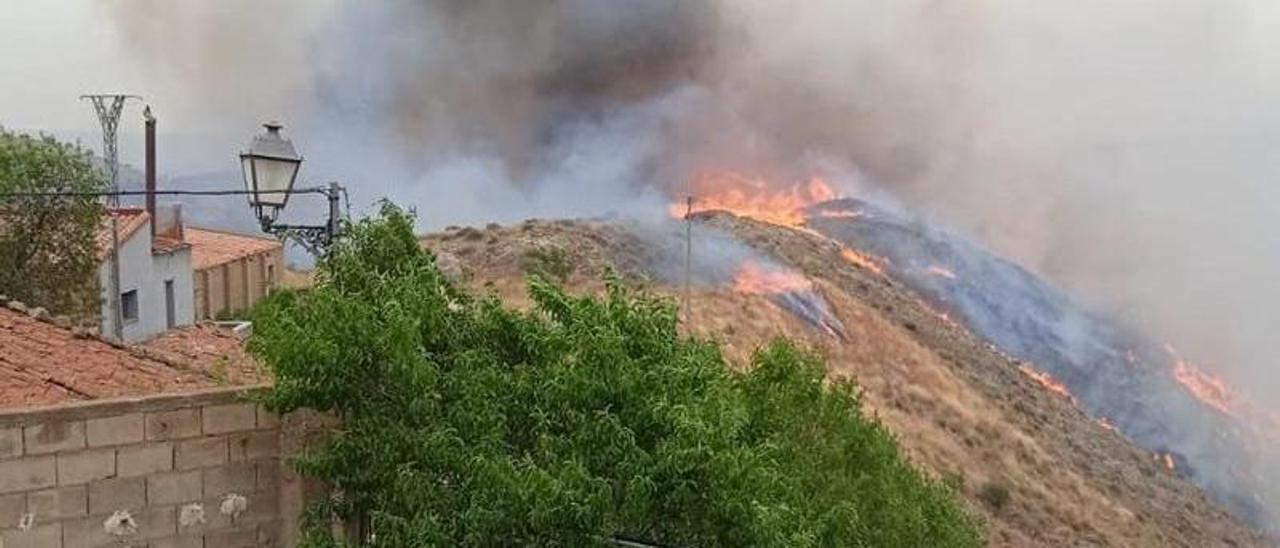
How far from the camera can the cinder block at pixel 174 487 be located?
6.69 metres

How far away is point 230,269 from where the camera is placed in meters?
31.1

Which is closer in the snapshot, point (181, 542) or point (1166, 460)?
point (181, 542)

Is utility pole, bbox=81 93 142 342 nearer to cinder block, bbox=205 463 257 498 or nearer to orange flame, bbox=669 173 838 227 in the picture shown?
cinder block, bbox=205 463 257 498

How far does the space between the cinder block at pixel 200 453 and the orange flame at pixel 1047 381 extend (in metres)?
43.0

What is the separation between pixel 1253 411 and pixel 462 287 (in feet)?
215

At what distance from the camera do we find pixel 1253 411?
210 feet

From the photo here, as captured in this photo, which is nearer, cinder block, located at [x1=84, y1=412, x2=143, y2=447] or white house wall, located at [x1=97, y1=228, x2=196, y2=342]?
cinder block, located at [x1=84, y1=412, x2=143, y2=447]

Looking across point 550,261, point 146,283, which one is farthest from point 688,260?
point 146,283

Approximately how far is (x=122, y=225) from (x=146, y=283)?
114 centimetres

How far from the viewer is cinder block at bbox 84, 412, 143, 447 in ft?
21.3

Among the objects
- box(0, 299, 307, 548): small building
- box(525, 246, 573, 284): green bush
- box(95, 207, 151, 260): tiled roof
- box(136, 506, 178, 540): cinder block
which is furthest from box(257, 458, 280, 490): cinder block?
box(525, 246, 573, 284): green bush

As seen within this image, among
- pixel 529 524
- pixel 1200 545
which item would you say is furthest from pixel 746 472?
pixel 1200 545

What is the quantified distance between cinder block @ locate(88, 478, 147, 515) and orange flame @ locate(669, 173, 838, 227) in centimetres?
4931

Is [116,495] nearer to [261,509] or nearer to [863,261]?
[261,509]
